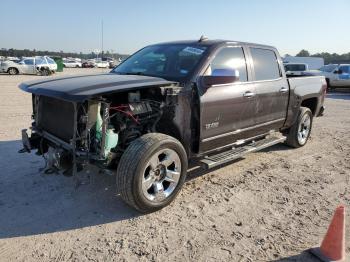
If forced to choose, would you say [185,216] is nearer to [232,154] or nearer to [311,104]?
[232,154]

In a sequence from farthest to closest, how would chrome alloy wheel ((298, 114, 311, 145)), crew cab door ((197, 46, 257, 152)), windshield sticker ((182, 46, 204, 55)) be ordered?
chrome alloy wheel ((298, 114, 311, 145)) → windshield sticker ((182, 46, 204, 55)) → crew cab door ((197, 46, 257, 152))

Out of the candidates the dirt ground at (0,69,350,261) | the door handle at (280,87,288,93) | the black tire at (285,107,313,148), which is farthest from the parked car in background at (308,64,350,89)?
the dirt ground at (0,69,350,261)

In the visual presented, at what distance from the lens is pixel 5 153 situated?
239 inches

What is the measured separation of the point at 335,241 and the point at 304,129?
4479 mm

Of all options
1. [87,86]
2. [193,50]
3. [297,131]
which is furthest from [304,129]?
[87,86]

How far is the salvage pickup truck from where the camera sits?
394 centimetres

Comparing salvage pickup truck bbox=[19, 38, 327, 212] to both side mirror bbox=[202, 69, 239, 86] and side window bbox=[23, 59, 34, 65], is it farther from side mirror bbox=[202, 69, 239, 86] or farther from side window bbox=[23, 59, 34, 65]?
side window bbox=[23, 59, 34, 65]

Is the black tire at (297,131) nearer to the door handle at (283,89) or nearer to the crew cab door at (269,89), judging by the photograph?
the crew cab door at (269,89)

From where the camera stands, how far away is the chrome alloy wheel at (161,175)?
4.09 metres

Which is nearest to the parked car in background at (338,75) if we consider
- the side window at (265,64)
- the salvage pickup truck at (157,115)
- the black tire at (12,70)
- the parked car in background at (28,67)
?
the side window at (265,64)

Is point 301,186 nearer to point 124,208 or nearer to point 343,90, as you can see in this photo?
point 124,208

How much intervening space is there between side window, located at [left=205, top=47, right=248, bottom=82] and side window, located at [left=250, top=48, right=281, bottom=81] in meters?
0.34

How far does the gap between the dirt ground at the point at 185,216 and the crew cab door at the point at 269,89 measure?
0.76 m

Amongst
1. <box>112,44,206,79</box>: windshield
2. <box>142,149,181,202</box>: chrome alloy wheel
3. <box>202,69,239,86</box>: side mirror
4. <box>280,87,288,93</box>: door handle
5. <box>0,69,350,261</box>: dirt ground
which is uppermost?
<box>112,44,206,79</box>: windshield
